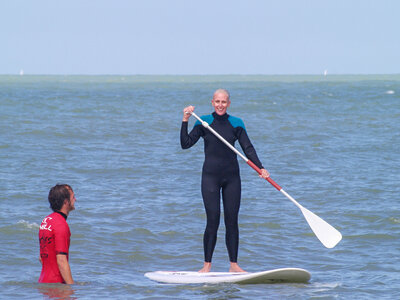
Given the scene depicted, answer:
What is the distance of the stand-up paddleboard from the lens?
8.07 m

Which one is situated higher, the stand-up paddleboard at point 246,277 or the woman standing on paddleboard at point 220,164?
the woman standing on paddleboard at point 220,164

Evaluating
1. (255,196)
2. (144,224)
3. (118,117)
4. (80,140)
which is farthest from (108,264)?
(118,117)

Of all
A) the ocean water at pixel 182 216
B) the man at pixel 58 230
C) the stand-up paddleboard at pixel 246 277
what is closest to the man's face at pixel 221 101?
the stand-up paddleboard at pixel 246 277

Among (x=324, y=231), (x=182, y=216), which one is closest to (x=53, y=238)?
(x=324, y=231)

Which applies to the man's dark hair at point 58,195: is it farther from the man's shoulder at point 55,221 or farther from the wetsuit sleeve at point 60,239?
the wetsuit sleeve at point 60,239

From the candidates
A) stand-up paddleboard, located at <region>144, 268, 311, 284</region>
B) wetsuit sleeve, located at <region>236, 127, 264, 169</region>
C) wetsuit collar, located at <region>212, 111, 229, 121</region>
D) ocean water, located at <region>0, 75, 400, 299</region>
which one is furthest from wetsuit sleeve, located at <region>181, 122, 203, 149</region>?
ocean water, located at <region>0, 75, 400, 299</region>

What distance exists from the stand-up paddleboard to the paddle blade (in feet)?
1.76

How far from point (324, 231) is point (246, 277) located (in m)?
1.25

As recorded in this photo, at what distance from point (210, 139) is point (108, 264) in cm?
272

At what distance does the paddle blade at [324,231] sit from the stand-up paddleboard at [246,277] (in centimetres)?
54

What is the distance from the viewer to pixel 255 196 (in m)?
15.5

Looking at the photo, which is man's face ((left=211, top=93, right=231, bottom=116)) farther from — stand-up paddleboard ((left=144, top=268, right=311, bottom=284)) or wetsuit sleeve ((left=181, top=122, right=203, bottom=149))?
stand-up paddleboard ((left=144, top=268, right=311, bottom=284))

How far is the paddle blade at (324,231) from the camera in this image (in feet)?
28.1

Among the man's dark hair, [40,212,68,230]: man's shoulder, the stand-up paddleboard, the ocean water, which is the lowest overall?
the ocean water
